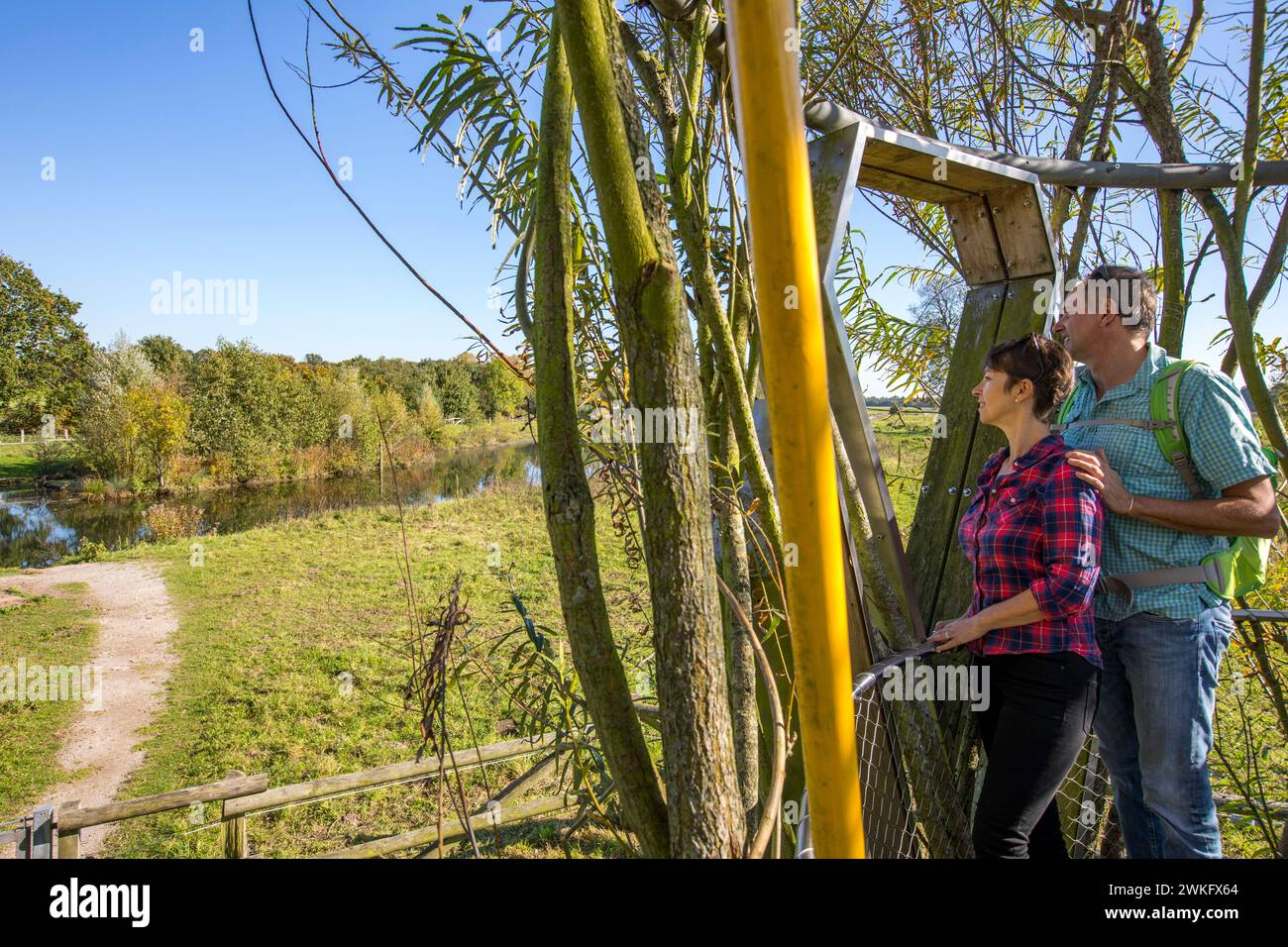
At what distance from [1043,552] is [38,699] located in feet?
47.9

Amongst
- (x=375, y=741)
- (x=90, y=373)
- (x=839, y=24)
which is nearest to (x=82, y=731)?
(x=375, y=741)

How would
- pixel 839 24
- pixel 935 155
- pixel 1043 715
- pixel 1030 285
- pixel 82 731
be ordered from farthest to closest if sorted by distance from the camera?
pixel 82 731 < pixel 839 24 < pixel 1030 285 < pixel 935 155 < pixel 1043 715

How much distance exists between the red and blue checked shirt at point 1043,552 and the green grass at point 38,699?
1051 centimetres

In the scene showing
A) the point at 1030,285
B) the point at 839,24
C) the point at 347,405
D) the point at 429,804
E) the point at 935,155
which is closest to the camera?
the point at 935,155

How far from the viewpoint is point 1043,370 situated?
157cm

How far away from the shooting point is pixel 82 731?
33.8 feet

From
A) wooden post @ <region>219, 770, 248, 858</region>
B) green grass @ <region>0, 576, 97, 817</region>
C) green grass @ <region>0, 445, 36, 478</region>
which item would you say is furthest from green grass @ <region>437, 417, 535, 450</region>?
wooden post @ <region>219, 770, 248, 858</region>

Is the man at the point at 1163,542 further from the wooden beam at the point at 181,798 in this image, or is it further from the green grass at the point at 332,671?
the wooden beam at the point at 181,798

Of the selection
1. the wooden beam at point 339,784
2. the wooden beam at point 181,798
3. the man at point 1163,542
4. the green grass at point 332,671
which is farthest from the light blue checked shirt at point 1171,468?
the wooden beam at point 181,798

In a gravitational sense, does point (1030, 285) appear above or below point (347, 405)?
below

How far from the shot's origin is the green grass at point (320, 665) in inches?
280
